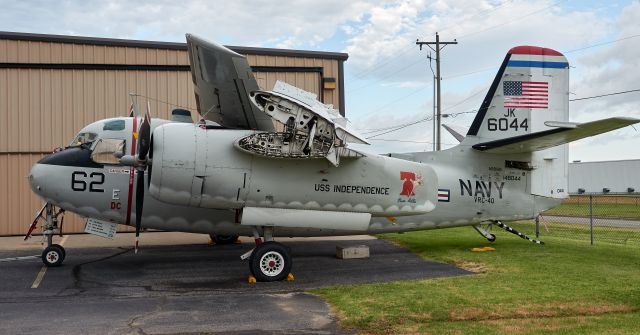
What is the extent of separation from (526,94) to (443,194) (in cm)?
375

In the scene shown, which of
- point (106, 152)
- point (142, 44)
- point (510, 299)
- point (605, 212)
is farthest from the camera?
point (605, 212)

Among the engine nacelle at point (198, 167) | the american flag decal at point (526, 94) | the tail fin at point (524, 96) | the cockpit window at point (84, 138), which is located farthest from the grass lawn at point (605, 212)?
the cockpit window at point (84, 138)

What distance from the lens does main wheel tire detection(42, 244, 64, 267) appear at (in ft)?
44.2

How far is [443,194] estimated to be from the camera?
15.2m

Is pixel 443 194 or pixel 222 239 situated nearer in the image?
pixel 443 194

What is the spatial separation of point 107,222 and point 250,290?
489 cm

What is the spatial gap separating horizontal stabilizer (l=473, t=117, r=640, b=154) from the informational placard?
988 cm

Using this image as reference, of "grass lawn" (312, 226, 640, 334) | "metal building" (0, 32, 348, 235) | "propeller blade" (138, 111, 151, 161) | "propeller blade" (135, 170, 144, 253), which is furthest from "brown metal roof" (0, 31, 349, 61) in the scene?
"grass lawn" (312, 226, 640, 334)

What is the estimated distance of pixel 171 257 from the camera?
15.5m

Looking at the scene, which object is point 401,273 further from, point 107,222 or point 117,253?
point 117,253

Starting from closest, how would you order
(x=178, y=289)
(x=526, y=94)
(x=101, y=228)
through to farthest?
(x=178, y=289) → (x=101, y=228) → (x=526, y=94)

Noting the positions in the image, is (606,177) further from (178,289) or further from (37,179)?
(37,179)


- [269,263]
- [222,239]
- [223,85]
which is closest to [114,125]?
[223,85]

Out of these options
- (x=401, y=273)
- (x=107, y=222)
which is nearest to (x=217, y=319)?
(x=401, y=273)
